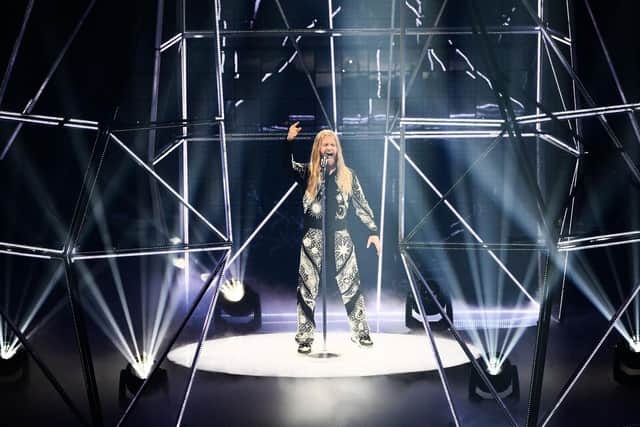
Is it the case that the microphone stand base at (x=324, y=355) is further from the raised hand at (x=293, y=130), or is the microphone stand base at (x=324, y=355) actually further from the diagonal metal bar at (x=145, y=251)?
the diagonal metal bar at (x=145, y=251)

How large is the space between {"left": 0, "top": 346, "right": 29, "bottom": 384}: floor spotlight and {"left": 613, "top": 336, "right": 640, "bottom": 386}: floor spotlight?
4435 millimetres

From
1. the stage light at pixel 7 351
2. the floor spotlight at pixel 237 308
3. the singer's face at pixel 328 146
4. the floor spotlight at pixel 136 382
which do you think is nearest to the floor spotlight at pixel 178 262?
the floor spotlight at pixel 237 308

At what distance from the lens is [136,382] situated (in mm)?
4895

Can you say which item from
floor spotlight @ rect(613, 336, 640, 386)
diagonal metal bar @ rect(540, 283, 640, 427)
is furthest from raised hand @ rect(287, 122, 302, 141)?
floor spotlight @ rect(613, 336, 640, 386)

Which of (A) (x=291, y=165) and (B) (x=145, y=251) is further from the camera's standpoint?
(A) (x=291, y=165)

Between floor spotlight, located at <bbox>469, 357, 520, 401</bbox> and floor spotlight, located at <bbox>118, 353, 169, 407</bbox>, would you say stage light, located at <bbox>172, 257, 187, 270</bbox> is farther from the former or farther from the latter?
floor spotlight, located at <bbox>469, 357, 520, 401</bbox>

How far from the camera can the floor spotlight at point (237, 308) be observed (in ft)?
24.0

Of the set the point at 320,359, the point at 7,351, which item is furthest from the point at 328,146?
the point at 7,351

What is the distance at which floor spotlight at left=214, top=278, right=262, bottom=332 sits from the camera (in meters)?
7.32

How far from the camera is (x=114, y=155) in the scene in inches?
469

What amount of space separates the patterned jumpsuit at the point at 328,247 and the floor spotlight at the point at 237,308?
1.61 meters

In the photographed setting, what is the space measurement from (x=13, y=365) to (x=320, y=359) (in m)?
2.39

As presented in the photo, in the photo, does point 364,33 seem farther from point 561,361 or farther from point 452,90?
point 452,90

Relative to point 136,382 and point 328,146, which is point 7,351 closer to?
point 136,382
